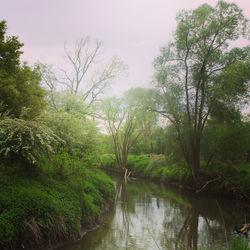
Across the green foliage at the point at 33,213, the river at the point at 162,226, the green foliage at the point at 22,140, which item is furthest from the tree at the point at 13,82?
the river at the point at 162,226

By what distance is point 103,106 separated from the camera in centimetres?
3039

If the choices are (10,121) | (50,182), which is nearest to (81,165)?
(50,182)

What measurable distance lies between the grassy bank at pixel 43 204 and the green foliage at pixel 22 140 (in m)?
0.37

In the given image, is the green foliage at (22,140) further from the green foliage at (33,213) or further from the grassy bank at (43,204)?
the green foliage at (33,213)

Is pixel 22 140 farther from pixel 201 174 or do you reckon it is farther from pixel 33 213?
pixel 201 174

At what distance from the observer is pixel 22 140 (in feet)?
18.9

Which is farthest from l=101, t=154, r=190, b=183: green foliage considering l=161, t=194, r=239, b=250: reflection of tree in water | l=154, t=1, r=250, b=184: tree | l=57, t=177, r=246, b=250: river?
l=161, t=194, r=239, b=250: reflection of tree in water

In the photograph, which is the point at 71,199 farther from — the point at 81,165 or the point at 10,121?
the point at 10,121

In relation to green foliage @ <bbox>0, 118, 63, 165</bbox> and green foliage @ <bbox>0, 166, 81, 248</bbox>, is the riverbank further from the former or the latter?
green foliage @ <bbox>0, 118, 63, 165</bbox>

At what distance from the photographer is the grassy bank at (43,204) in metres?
4.44

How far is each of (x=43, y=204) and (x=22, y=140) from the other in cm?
169

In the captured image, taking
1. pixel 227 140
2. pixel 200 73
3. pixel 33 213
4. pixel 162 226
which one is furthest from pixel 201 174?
pixel 33 213

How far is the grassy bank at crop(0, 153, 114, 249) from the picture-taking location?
444cm

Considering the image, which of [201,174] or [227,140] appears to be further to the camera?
[201,174]
